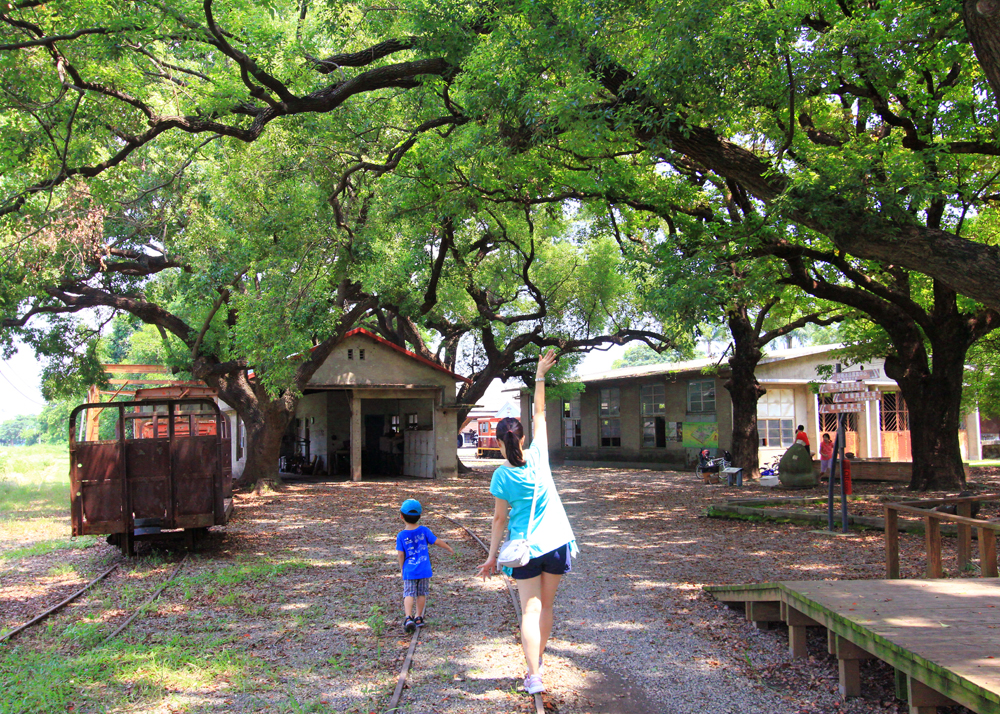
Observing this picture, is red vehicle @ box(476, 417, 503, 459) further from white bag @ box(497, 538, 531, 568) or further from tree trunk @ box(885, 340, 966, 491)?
white bag @ box(497, 538, 531, 568)

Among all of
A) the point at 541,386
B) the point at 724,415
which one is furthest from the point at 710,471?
the point at 541,386

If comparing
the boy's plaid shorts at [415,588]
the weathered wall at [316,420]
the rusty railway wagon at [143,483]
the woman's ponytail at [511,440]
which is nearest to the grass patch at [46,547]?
the rusty railway wagon at [143,483]

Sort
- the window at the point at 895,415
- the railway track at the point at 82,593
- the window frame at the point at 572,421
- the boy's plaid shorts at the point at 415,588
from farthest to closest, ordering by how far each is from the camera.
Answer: the window frame at the point at 572,421 < the window at the point at 895,415 < the railway track at the point at 82,593 < the boy's plaid shorts at the point at 415,588

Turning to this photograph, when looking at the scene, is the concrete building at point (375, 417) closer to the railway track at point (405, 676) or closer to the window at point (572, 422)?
the window at point (572, 422)

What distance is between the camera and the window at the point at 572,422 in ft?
116

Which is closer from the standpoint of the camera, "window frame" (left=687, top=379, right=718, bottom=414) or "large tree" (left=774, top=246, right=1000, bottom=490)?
"large tree" (left=774, top=246, right=1000, bottom=490)

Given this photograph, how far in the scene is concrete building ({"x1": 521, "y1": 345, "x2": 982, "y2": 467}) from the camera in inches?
1026

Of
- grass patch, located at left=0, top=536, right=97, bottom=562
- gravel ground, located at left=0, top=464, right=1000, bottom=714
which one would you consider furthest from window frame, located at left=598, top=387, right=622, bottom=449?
grass patch, located at left=0, top=536, right=97, bottom=562

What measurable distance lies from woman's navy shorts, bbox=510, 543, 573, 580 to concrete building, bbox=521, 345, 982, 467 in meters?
20.3

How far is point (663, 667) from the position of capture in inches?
220

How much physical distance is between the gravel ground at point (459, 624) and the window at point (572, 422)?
21.6 metres

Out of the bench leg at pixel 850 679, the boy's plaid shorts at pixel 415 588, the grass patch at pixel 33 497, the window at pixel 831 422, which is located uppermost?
the window at pixel 831 422

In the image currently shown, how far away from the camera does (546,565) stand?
466cm

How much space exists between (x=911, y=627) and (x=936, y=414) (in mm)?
12519
